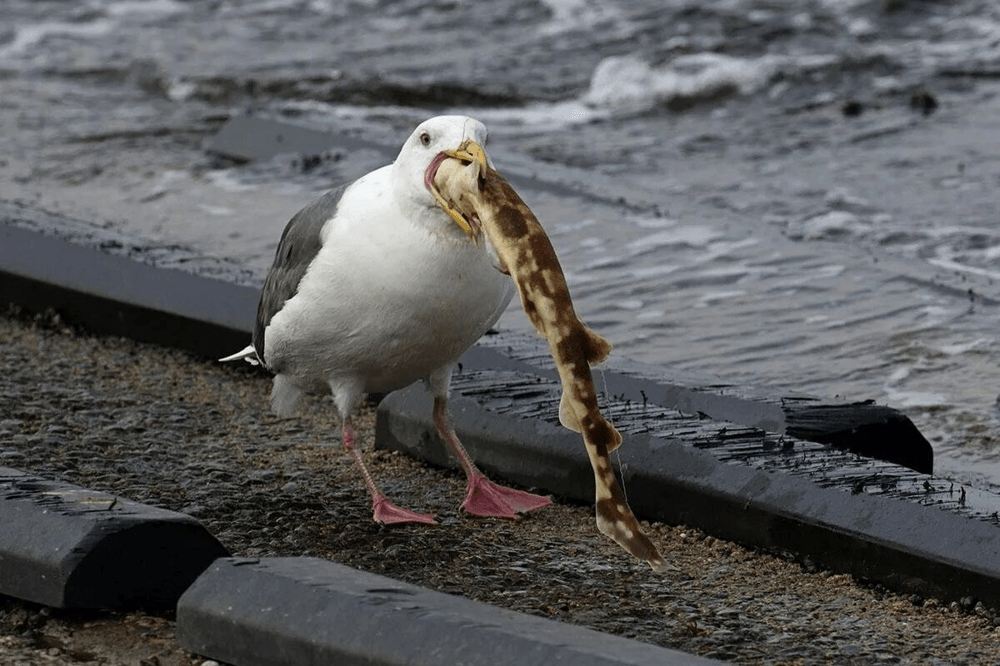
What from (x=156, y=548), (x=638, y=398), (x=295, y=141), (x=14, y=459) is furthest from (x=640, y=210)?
(x=156, y=548)

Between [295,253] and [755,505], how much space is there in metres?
1.40

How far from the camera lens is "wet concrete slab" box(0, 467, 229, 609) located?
11.2 ft

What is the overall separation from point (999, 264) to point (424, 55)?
6.40m

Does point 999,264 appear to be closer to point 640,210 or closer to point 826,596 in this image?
point 640,210

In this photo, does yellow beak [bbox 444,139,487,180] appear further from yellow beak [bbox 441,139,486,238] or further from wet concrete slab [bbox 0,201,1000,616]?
wet concrete slab [bbox 0,201,1000,616]

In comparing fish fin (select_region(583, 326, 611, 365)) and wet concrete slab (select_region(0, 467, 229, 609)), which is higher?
fish fin (select_region(583, 326, 611, 365))

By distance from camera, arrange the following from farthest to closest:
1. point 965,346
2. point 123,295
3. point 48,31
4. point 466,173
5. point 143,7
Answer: point 143,7, point 48,31, point 965,346, point 123,295, point 466,173

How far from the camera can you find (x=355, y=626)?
3109 millimetres

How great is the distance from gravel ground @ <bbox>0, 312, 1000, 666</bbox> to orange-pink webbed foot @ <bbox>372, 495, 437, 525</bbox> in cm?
4

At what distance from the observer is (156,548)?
3479 mm

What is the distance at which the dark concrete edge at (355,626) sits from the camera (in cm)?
296

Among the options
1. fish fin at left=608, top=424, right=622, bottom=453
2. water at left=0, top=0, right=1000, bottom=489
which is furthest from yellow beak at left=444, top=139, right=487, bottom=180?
water at left=0, top=0, right=1000, bottom=489

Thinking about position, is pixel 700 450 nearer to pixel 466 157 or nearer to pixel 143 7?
pixel 466 157

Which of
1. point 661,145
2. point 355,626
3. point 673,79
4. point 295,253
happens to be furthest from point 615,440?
point 673,79
